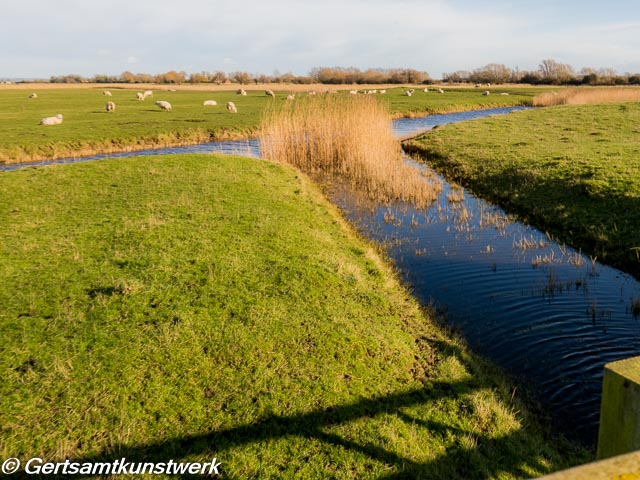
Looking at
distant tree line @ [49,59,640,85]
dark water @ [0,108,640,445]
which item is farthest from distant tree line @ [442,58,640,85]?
dark water @ [0,108,640,445]

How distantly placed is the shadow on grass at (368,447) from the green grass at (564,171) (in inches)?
298

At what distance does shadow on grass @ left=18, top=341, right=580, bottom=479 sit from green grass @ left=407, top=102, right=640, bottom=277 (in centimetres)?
756

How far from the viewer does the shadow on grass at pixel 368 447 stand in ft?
14.0

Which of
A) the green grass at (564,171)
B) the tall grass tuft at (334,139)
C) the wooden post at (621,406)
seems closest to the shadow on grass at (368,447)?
the wooden post at (621,406)

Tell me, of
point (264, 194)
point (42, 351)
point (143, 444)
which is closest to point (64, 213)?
point (264, 194)

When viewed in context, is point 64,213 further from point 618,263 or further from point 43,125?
point 43,125

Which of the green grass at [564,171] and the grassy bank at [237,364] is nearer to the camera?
the grassy bank at [237,364]

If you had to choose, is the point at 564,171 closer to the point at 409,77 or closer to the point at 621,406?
the point at 621,406

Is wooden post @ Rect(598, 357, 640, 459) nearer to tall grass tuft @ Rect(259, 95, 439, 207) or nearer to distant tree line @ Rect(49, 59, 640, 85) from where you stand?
tall grass tuft @ Rect(259, 95, 439, 207)

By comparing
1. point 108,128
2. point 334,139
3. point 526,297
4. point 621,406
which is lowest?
point 526,297

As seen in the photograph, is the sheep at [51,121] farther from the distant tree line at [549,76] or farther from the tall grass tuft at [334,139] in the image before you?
the distant tree line at [549,76]

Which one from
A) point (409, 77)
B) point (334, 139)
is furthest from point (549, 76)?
point (334, 139)

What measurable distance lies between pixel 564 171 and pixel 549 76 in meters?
101

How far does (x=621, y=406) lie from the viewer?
1.75 m
